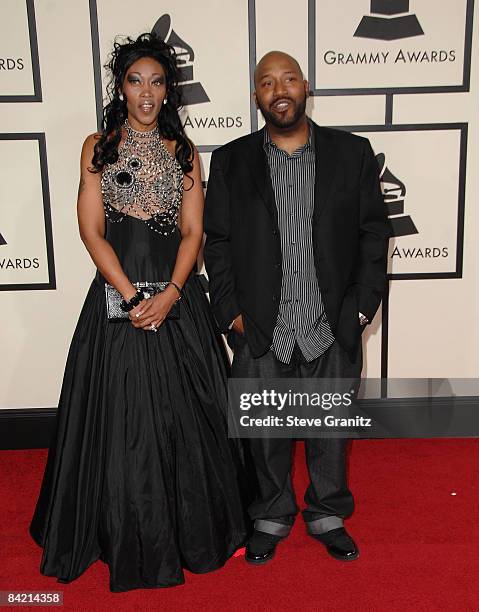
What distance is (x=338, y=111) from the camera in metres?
3.27

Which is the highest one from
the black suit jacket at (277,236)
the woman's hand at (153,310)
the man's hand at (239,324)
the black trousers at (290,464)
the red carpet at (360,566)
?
the black suit jacket at (277,236)

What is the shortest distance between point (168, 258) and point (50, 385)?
4.81ft

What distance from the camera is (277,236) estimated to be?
7.55 ft

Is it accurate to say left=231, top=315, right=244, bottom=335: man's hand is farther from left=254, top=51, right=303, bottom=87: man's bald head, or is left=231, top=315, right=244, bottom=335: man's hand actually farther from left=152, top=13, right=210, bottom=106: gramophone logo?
left=152, top=13, right=210, bottom=106: gramophone logo

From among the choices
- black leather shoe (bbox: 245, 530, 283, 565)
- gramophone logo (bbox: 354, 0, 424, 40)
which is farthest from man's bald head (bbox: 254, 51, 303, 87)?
black leather shoe (bbox: 245, 530, 283, 565)

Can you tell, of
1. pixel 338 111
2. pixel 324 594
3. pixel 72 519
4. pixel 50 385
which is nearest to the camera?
pixel 324 594

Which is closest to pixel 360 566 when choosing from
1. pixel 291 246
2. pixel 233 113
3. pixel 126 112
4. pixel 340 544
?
pixel 340 544

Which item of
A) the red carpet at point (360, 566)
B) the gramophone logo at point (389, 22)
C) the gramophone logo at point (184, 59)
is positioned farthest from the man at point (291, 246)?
the gramophone logo at point (389, 22)

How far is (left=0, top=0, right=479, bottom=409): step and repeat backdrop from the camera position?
3.13 meters

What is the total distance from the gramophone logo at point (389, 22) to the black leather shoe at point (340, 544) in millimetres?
2339

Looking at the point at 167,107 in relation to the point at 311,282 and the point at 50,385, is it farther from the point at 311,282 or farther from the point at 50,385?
the point at 50,385

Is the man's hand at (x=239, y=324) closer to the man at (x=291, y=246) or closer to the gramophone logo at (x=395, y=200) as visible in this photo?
the man at (x=291, y=246)

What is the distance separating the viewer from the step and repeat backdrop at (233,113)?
10.3 feet

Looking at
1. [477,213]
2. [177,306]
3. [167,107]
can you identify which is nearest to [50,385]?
[177,306]
